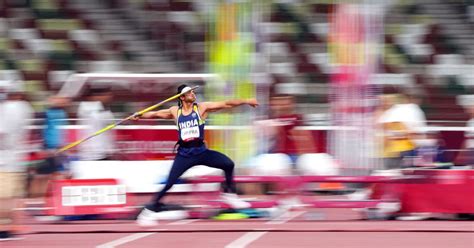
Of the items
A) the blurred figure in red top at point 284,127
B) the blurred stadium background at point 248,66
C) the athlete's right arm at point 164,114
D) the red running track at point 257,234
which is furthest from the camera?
the blurred stadium background at point 248,66

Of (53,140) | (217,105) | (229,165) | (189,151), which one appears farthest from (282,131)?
(53,140)

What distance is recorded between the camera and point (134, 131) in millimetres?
16219

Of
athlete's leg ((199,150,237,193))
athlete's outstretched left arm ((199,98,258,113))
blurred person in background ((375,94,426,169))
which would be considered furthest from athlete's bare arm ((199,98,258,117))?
blurred person in background ((375,94,426,169))

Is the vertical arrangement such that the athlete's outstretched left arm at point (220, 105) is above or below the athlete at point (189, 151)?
above

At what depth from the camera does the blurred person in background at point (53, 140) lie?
1544 centimetres

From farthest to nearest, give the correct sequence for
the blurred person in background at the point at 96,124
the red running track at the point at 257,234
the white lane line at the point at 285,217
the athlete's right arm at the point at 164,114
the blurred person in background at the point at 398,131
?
the blurred person in background at the point at 96,124 < the blurred person in background at the point at 398,131 < the athlete's right arm at the point at 164,114 < the white lane line at the point at 285,217 < the red running track at the point at 257,234

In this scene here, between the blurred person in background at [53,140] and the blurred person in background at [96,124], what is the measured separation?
296 mm

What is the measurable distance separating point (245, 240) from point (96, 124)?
533 centimetres

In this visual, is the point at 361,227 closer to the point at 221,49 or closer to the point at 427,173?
the point at 427,173

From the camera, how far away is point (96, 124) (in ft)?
53.1

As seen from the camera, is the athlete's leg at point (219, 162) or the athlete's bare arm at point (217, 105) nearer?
the athlete's leg at point (219, 162)

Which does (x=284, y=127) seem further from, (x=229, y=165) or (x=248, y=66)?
(x=229, y=165)

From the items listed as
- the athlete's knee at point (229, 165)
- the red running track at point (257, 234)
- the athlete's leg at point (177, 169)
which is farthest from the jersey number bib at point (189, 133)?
the red running track at point (257, 234)

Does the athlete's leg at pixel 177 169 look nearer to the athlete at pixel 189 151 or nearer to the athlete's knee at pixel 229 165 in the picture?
the athlete at pixel 189 151
